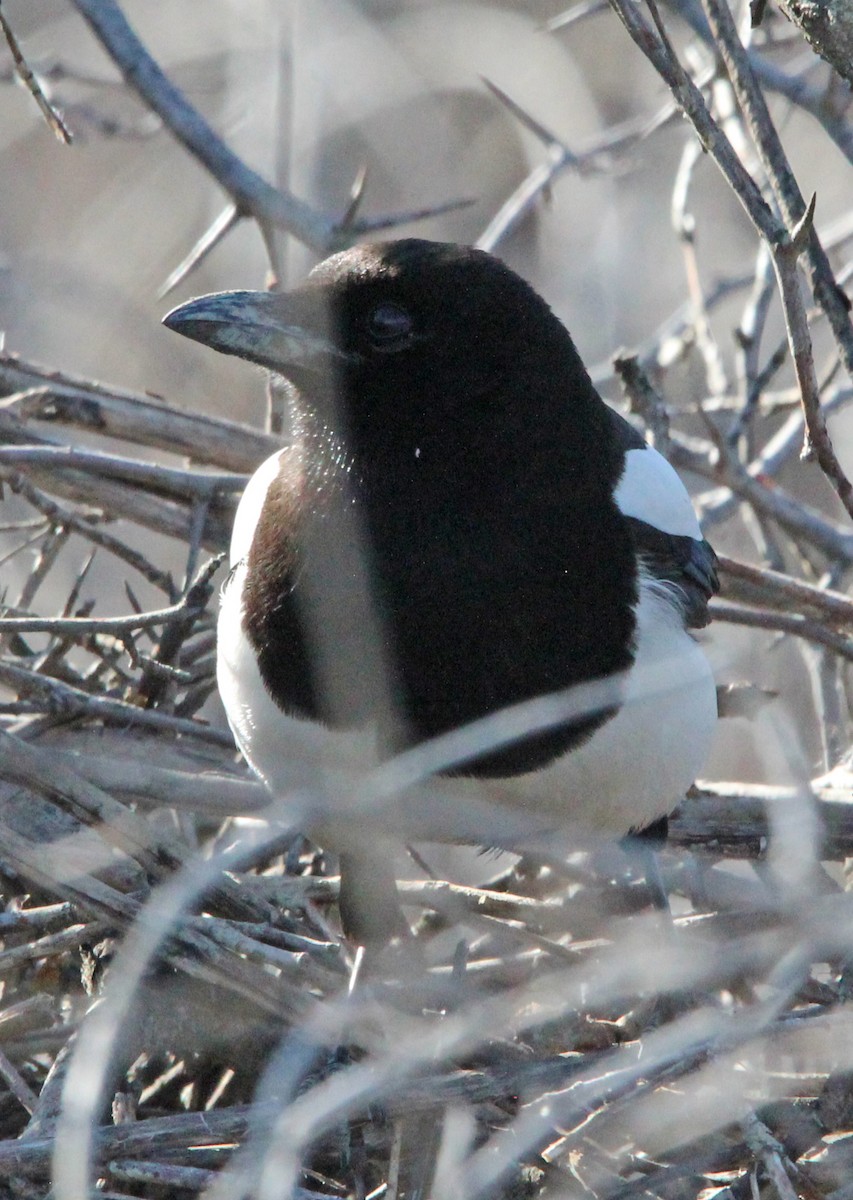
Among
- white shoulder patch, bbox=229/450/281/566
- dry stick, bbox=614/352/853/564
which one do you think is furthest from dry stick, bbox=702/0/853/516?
white shoulder patch, bbox=229/450/281/566

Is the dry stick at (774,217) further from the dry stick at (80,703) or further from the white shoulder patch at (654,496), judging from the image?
the dry stick at (80,703)

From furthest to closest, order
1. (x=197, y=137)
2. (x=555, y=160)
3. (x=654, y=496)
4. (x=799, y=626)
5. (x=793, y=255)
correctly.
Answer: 1. (x=555, y=160)
2. (x=197, y=137)
3. (x=799, y=626)
4. (x=654, y=496)
5. (x=793, y=255)

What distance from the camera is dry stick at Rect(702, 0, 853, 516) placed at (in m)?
2.24

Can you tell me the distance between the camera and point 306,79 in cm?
479

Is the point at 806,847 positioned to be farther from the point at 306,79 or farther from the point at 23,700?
the point at 306,79

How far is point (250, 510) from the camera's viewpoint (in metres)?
2.81

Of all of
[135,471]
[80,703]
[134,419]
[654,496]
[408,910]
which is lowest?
[408,910]

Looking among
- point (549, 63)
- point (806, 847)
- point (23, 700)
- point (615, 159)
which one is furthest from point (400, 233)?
point (806, 847)

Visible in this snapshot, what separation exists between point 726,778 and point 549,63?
84.5 inches

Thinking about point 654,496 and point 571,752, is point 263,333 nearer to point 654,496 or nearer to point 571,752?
point 654,496

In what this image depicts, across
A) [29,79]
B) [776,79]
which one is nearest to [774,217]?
[29,79]

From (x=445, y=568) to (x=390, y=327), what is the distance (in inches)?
15.3

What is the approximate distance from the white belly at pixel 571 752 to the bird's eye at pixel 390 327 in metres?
0.43

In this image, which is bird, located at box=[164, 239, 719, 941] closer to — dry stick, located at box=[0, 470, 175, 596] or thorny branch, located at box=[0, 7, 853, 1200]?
thorny branch, located at box=[0, 7, 853, 1200]
